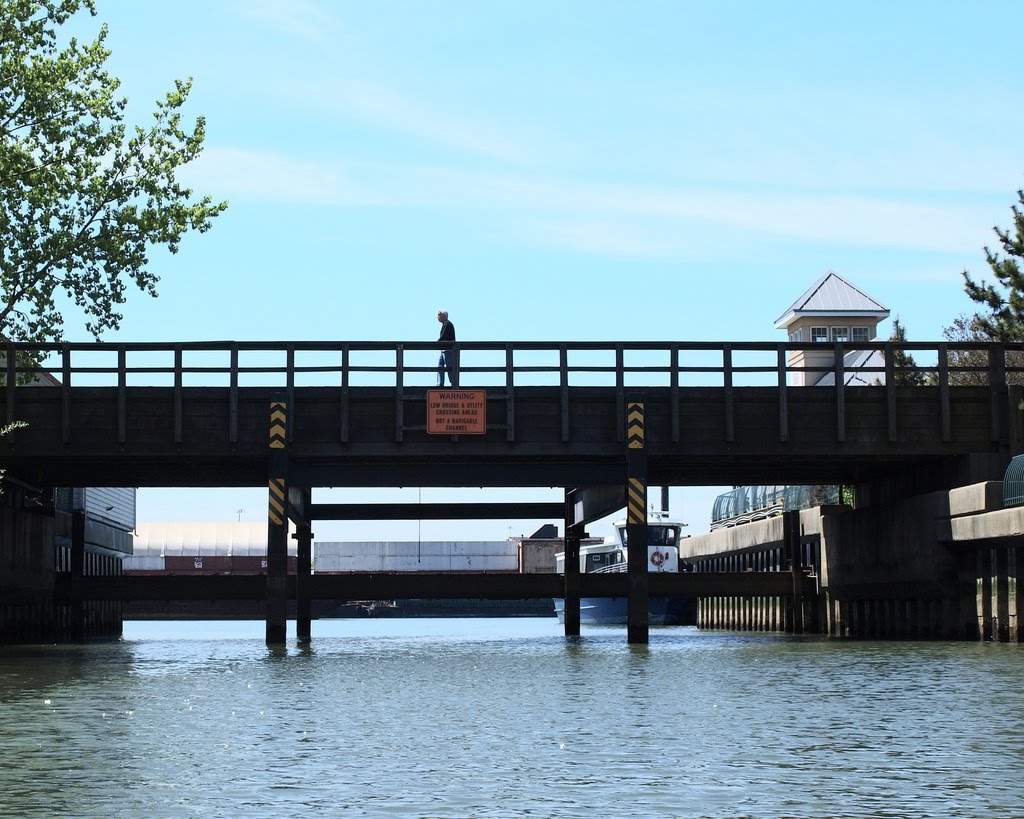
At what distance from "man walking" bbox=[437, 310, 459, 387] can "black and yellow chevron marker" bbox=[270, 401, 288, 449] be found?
4.26 metres

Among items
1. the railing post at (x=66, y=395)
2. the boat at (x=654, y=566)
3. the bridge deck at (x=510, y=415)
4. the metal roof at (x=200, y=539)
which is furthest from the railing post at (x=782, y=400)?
the metal roof at (x=200, y=539)

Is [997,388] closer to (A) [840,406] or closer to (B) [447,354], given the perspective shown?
(A) [840,406]

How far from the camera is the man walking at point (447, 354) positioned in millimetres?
40312

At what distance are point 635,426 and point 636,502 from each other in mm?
1995

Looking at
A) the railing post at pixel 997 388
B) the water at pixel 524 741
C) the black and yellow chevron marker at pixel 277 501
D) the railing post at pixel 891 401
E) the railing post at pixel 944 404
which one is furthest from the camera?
the railing post at pixel 997 388

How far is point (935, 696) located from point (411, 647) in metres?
26.5

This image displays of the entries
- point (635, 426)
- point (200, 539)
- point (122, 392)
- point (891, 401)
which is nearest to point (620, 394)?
point (635, 426)

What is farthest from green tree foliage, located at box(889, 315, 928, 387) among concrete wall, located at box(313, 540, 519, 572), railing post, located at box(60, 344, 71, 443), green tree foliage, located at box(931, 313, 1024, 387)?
concrete wall, located at box(313, 540, 519, 572)

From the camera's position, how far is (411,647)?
155 ft

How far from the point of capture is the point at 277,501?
39.7m

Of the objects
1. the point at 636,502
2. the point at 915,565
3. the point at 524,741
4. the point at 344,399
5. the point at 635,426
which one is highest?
the point at 344,399

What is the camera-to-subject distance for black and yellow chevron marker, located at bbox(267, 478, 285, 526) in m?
39.7

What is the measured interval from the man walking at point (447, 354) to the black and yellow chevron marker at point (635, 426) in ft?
15.4

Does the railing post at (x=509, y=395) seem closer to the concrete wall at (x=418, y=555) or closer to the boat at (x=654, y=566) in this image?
the boat at (x=654, y=566)
